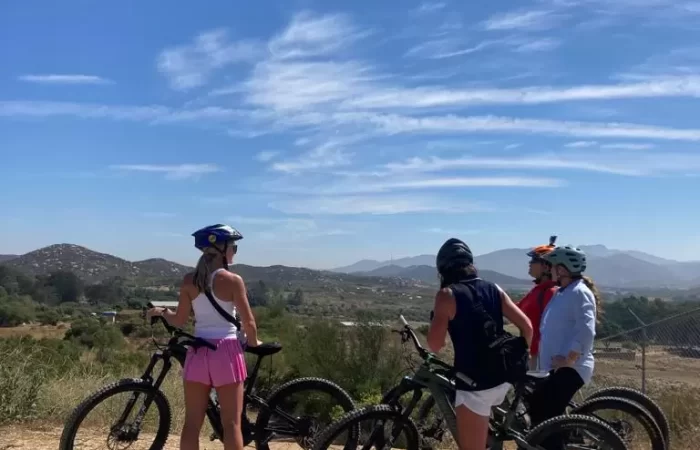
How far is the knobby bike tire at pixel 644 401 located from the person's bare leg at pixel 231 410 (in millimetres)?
2919

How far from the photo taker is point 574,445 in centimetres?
486

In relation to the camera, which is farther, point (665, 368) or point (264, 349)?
point (665, 368)

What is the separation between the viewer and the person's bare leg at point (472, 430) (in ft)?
14.2

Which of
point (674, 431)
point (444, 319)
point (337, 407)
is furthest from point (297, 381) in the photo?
point (674, 431)

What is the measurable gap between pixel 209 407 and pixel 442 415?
170cm

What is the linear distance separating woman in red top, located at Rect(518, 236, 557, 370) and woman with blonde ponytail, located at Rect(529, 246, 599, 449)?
615 millimetres

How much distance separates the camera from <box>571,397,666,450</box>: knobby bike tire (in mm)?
5652

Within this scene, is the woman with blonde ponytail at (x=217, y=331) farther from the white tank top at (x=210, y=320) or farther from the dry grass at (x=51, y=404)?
the dry grass at (x=51, y=404)

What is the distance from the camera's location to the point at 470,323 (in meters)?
4.30

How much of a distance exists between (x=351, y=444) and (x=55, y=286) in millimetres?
74530

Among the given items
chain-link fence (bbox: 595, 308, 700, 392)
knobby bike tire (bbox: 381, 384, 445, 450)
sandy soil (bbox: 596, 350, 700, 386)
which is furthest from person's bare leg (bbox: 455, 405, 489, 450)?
sandy soil (bbox: 596, 350, 700, 386)

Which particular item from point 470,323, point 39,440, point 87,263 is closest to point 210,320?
point 470,323

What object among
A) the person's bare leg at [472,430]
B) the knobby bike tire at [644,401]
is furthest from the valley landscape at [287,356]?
the knobby bike tire at [644,401]

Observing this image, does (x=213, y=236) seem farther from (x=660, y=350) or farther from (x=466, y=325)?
(x=660, y=350)
